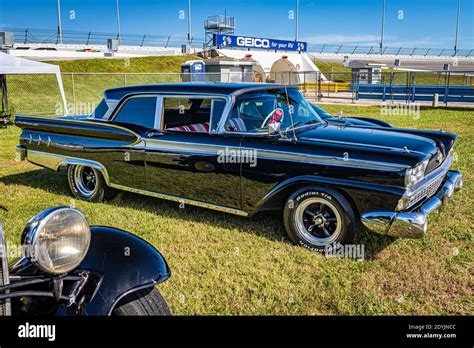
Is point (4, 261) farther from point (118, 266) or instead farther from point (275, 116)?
point (275, 116)

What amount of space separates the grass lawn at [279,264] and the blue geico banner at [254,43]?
3318 cm

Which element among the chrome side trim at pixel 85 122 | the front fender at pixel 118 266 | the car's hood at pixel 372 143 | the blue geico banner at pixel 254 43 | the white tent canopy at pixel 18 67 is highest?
the blue geico banner at pixel 254 43

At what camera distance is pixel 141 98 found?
5.53 m

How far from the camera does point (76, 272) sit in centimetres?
251

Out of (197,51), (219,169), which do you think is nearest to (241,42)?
(197,51)

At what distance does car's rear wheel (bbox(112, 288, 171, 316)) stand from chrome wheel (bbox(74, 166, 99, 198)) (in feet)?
12.2

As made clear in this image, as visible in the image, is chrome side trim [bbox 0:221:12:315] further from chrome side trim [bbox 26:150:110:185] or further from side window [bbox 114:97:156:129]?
chrome side trim [bbox 26:150:110:185]

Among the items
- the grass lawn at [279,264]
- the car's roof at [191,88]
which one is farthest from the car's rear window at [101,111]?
the grass lawn at [279,264]

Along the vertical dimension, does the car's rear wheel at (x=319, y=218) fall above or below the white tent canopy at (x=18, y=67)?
below

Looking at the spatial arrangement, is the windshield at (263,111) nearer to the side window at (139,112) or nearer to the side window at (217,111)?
the side window at (217,111)

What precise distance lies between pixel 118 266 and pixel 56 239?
634 millimetres

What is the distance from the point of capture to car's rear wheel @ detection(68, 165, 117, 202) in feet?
19.6

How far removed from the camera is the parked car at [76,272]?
2.03 metres

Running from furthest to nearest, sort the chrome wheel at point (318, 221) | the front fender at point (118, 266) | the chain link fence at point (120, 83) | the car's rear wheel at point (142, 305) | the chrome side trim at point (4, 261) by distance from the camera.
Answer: the chain link fence at point (120, 83) → the chrome wheel at point (318, 221) → the car's rear wheel at point (142, 305) → the front fender at point (118, 266) → the chrome side trim at point (4, 261)
